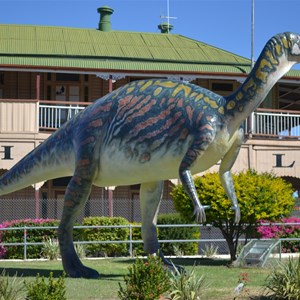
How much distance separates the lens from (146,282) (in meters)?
7.94

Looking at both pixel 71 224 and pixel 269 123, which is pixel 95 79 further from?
pixel 71 224

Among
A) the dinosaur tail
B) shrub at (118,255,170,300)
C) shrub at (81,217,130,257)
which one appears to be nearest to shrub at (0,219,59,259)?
shrub at (81,217,130,257)

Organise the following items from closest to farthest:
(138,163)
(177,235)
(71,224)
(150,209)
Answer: (138,163) < (71,224) < (150,209) < (177,235)

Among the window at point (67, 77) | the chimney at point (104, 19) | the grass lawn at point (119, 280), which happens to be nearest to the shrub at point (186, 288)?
the grass lawn at point (119, 280)

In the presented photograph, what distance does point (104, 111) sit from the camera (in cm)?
1087

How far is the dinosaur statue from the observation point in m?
9.88

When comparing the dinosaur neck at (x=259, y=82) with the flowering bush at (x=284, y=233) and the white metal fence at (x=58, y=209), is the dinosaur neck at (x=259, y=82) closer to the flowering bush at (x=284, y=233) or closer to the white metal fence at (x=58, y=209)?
the flowering bush at (x=284, y=233)

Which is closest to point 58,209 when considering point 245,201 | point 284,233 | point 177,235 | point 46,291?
point 177,235

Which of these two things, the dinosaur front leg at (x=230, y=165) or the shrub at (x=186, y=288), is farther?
the dinosaur front leg at (x=230, y=165)

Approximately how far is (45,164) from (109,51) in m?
15.9

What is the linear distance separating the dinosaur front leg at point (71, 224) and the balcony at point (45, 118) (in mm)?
10571

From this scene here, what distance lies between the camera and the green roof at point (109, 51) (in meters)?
25.2

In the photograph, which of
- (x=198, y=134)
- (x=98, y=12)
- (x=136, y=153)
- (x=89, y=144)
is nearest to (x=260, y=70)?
(x=198, y=134)

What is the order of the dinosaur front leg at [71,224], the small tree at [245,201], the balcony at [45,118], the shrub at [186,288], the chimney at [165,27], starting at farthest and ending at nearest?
the chimney at [165,27], the balcony at [45,118], the small tree at [245,201], the dinosaur front leg at [71,224], the shrub at [186,288]
